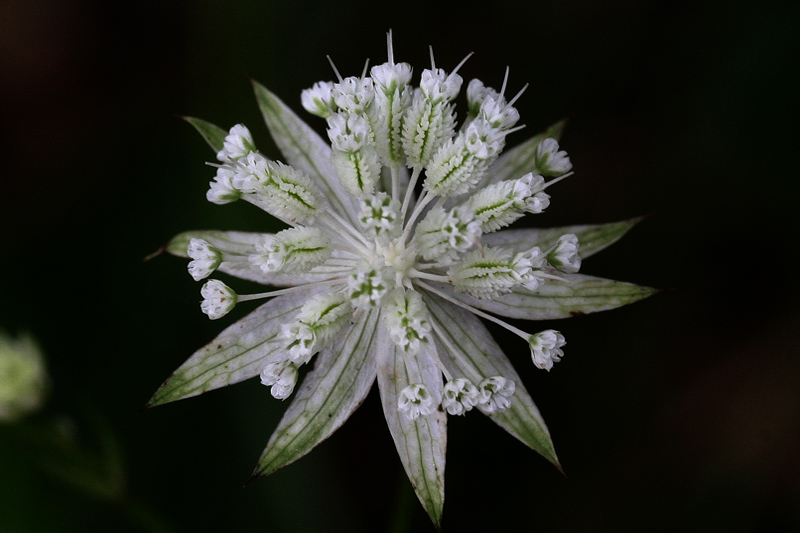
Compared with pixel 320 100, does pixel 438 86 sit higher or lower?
lower

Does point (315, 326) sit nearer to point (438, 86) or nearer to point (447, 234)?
point (447, 234)

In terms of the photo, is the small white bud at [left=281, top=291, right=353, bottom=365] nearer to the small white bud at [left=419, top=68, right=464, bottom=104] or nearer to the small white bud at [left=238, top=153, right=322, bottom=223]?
the small white bud at [left=238, top=153, right=322, bottom=223]

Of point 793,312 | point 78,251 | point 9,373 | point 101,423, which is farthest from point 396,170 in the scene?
point 793,312

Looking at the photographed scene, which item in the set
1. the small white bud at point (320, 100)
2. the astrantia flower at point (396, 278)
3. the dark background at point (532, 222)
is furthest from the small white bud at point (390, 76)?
the dark background at point (532, 222)

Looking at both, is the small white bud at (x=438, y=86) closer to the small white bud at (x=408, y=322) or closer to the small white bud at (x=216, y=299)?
the small white bud at (x=408, y=322)

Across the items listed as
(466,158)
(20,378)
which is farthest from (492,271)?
(20,378)
